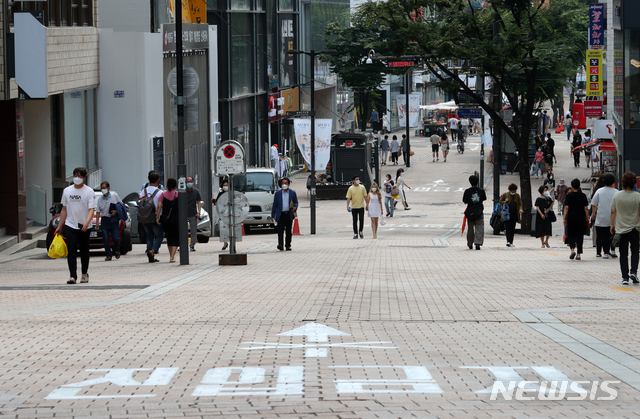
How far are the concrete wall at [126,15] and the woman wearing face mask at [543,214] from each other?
12774 millimetres

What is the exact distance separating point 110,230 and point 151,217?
135 cm

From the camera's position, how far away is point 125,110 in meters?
24.8

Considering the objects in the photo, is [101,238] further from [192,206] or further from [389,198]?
[389,198]

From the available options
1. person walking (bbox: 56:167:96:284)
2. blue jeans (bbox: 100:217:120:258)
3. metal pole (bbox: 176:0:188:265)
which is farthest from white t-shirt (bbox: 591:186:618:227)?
blue jeans (bbox: 100:217:120:258)

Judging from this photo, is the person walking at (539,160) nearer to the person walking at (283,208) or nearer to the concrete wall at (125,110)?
the concrete wall at (125,110)

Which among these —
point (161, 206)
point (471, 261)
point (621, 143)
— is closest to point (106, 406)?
point (161, 206)

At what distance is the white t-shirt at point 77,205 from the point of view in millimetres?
12570

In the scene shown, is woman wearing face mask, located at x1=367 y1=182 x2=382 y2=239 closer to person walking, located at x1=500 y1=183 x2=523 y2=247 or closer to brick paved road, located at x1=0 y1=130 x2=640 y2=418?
person walking, located at x1=500 y1=183 x2=523 y2=247

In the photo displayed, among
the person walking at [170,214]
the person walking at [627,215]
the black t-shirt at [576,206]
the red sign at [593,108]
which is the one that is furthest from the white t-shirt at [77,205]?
the red sign at [593,108]

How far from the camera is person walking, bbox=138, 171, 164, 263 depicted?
16.7 m

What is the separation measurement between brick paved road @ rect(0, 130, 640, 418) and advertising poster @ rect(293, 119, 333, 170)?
20.0 meters

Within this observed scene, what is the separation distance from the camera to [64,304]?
416 inches

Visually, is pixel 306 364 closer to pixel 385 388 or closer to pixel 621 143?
pixel 385 388

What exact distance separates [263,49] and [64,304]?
3726 cm
